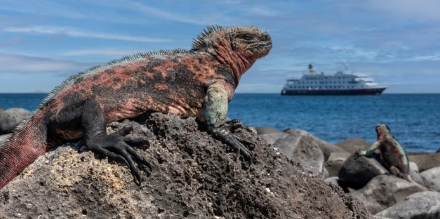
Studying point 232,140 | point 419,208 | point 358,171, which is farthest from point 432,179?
point 232,140

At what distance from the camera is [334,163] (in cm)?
1487

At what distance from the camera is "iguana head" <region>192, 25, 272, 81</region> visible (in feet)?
14.9

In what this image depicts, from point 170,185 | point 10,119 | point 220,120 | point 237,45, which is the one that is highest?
point 237,45

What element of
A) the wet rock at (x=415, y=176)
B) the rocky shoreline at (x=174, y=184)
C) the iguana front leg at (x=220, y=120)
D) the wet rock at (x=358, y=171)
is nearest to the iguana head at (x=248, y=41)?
the iguana front leg at (x=220, y=120)

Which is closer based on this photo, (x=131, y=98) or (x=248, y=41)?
(x=131, y=98)

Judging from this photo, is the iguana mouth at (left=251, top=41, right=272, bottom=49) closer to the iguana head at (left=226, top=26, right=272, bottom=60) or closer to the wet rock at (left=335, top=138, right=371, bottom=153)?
the iguana head at (left=226, top=26, right=272, bottom=60)

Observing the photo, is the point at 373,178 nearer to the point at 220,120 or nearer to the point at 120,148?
the point at 220,120

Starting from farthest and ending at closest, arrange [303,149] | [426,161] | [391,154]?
[426,161], [391,154], [303,149]

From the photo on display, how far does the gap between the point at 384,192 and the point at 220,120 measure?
8037 mm

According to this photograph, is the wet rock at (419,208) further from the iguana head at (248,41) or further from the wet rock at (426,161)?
the wet rock at (426,161)

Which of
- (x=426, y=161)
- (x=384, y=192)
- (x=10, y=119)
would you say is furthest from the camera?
(x=10, y=119)

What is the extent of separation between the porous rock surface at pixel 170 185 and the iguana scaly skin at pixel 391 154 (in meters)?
9.26

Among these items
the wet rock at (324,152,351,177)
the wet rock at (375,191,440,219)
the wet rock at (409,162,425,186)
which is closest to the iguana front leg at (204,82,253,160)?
the wet rock at (375,191,440,219)

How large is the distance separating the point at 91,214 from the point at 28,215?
423 mm
